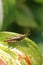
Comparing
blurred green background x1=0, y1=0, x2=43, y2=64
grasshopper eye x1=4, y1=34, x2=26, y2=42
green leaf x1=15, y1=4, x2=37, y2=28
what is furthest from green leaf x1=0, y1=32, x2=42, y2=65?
green leaf x1=15, y1=4, x2=37, y2=28

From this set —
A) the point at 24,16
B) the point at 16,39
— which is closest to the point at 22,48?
the point at 16,39

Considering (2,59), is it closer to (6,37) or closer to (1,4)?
(6,37)

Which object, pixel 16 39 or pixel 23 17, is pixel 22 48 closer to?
pixel 16 39

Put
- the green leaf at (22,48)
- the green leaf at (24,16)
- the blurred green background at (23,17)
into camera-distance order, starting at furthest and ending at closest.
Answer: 1. the green leaf at (24,16)
2. the blurred green background at (23,17)
3. the green leaf at (22,48)

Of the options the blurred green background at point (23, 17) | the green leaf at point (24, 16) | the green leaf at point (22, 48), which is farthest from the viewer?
the green leaf at point (24, 16)

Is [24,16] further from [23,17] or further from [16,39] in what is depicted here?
[16,39]

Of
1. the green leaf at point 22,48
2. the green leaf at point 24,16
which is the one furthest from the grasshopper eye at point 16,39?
the green leaf at point 24,16

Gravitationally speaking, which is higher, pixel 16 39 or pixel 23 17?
pixel 16 39

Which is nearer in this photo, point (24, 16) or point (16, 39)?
point (16, 39)

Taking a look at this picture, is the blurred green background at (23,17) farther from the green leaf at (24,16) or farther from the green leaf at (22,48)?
the green leaf at (22,48)

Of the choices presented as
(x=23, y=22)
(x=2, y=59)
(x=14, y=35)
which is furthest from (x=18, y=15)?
(x=2, y=59)
